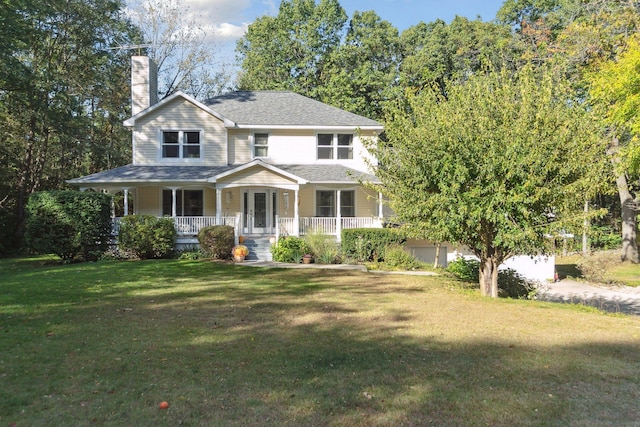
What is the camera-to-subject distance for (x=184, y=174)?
19453mm

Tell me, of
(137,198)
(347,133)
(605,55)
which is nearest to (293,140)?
(347,133)

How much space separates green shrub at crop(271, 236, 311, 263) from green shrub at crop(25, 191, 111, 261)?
6.64 meters

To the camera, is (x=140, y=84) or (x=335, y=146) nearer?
(x=335, y=146)

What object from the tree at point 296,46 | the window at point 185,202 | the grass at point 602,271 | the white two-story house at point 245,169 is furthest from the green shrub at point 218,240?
the tree at point 296,46

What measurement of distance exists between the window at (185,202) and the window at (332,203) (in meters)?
5.64

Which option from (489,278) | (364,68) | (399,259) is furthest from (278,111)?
(489,278)

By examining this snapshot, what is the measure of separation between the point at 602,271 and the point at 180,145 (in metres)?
19.1

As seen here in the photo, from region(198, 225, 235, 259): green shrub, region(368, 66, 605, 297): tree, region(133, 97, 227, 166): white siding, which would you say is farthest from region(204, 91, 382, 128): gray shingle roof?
region(368, 66, 605, 297): tree

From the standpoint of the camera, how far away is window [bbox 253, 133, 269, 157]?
2164cm

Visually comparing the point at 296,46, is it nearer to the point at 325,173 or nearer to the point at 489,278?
the point at 325,173

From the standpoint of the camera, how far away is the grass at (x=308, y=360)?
396cm

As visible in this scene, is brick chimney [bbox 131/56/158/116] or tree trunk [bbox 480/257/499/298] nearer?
tree trunk [bbox 480/257/499/298]

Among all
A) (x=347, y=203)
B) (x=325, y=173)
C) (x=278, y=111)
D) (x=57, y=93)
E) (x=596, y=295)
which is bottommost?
(x=596, y=295)

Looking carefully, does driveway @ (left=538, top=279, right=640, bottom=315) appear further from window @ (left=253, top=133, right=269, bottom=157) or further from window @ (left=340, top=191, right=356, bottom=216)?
window @ (left=253, top=133, right=269, bottom=157)
